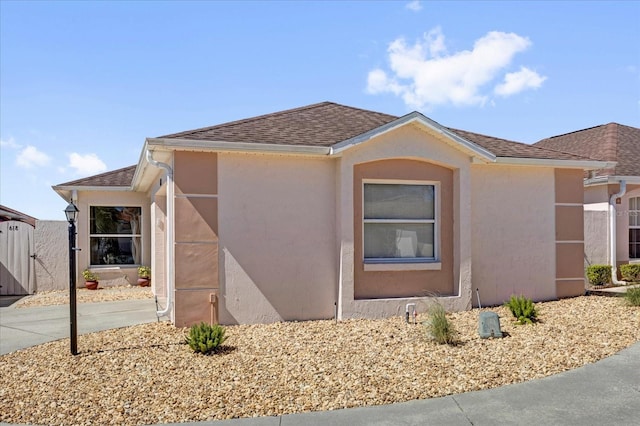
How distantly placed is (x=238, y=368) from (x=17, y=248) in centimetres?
1244

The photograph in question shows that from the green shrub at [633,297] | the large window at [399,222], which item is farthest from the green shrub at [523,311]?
the green shrub at [633,297]

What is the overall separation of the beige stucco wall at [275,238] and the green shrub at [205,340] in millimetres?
1829

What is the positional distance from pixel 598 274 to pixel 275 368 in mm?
11531

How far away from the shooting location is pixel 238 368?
6.52 meters

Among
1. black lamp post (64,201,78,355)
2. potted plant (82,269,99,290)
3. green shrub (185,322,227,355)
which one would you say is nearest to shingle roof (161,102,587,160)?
black lamp post (64,201,78,355)

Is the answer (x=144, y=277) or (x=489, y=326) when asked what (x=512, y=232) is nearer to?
(x=489, y=326)

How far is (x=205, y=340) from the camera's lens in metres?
7.24

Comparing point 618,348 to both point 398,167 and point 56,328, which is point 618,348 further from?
point 56,328

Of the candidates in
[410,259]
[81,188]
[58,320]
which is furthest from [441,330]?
[81,188]

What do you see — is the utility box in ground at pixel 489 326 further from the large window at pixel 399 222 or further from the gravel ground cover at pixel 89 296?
the gravel ground cover at pixel 89 296

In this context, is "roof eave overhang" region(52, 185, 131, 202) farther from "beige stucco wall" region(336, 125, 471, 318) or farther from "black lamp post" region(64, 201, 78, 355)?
"beige stucco wall" region(336, 125, 471, 318)

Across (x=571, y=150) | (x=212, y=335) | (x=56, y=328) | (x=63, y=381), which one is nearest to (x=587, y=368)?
(x=212, y=335)

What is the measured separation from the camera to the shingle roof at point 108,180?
15.8 meters

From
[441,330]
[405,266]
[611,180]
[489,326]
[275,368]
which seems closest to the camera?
[275,368]
